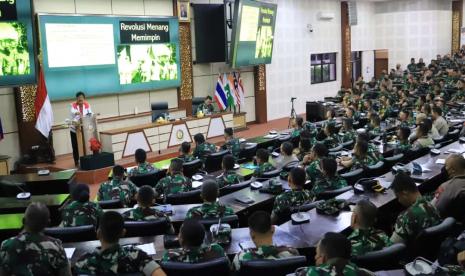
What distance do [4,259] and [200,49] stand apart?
34.7 ft

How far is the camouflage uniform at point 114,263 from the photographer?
9.70 ft

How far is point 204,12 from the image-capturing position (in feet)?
42.6

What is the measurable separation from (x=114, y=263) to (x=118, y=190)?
2621 mm

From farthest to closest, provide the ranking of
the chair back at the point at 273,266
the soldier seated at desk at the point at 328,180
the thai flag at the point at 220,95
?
the thai flag at the point at 220,95 < the soldier seated at desk at the point at 328,180 < the chair back at the point at 273,266

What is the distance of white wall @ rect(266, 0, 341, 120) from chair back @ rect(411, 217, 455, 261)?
1216 centimetres

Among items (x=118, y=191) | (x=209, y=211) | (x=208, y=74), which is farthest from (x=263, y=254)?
(x=208, y=74)

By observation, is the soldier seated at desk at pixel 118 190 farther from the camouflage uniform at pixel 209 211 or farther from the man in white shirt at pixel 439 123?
the man in white shirt at pixel 439 123

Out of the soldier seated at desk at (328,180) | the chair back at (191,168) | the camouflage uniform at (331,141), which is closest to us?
the soldier seated at desk at (328,180)

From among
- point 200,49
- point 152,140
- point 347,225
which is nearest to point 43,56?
point 152,140

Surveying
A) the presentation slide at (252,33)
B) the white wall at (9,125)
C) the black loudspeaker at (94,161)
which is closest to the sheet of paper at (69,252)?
the black loudspeaker at (94,161)

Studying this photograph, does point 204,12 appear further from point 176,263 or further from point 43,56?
point 176,263

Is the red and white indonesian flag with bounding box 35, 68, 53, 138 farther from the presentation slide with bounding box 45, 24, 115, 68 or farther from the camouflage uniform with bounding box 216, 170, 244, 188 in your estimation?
the camouflage uniform with bounding box 216, 170, 244, 188

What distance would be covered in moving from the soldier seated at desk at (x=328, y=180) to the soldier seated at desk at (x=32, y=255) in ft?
9.16

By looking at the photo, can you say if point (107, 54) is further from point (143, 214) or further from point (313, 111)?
point (143, 214)
